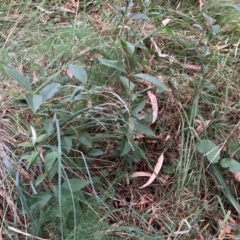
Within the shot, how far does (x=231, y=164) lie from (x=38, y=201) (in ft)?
1.91

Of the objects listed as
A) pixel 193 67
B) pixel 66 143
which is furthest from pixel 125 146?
pixel 193 67

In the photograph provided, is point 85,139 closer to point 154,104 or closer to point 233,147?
point 154,104

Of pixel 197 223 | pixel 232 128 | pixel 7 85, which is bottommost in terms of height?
pixel 197 223

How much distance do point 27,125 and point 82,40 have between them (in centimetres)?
39

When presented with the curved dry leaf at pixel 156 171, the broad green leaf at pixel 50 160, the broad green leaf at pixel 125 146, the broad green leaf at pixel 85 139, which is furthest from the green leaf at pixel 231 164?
the broad green leaf at pixel 50 160

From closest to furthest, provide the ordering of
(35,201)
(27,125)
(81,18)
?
(35,201), (27,125), (81,18)

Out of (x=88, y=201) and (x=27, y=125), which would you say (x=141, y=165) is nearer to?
(x=88, y=201)

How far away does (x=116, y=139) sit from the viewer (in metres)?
1.39

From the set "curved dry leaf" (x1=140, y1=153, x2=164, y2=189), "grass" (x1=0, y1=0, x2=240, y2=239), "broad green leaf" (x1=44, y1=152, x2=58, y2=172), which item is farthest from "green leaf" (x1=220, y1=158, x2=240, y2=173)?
"broad green leaf" (x1=44, y1=152, x2=58, y2=172)

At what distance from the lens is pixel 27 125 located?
1.40m

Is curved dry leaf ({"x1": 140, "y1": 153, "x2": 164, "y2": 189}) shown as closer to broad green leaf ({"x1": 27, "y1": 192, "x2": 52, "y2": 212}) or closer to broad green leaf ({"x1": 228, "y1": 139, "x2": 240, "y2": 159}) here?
broad green leaf ({"x1": 228, "y1": 139, "x2": 240, "y2": 159})

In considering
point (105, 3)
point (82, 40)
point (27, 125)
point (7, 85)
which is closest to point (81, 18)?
point (105, 3)

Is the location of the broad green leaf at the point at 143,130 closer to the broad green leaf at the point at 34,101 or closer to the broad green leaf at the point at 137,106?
the broad green leaf at the point at 137,106

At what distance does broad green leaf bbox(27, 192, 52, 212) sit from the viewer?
1180 mm
